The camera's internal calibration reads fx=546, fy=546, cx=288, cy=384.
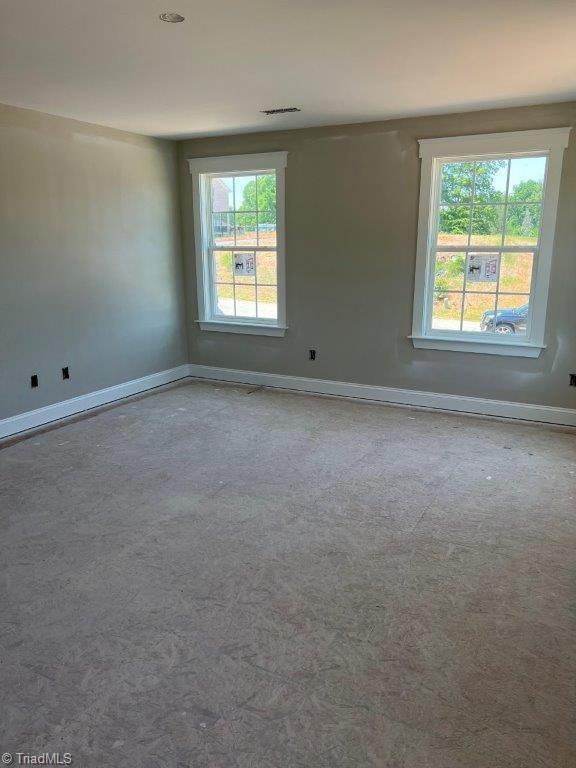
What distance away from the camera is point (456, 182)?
4641 mm

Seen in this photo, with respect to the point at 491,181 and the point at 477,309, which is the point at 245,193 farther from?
the point at 477,309

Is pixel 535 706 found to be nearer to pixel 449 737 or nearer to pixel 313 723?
pixel 449 737

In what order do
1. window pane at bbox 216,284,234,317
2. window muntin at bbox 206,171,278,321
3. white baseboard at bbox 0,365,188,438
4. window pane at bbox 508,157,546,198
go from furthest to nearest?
window pane at bbox 216,284,234,317, window muntin at bbox 206,171,278,321, white baseboard at bbox 0,365,188,438, window pane at bbox 508,157,546,198

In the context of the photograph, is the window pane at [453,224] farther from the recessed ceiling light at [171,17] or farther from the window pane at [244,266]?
the recessed ceiling light at [171,17]

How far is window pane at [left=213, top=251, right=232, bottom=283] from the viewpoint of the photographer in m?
5.87

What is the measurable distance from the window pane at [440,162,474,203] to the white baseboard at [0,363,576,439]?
172 cm

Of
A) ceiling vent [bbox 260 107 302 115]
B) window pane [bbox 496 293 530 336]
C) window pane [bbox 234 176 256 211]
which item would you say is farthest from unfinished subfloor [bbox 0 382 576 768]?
window pane [bbox 234 176 256 211]

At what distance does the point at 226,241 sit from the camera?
5840 mm

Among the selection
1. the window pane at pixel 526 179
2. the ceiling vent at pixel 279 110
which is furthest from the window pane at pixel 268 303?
the window pane at pixel 526 179

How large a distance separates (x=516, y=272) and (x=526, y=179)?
73cm

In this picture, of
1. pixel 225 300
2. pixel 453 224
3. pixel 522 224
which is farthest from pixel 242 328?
pixel 522 224

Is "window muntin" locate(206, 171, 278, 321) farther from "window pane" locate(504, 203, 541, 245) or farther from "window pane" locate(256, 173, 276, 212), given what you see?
"window pane" locate(504, 203, 541, 245)

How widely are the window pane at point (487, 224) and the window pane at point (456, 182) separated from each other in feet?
0.52

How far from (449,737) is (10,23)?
3.37 meters
